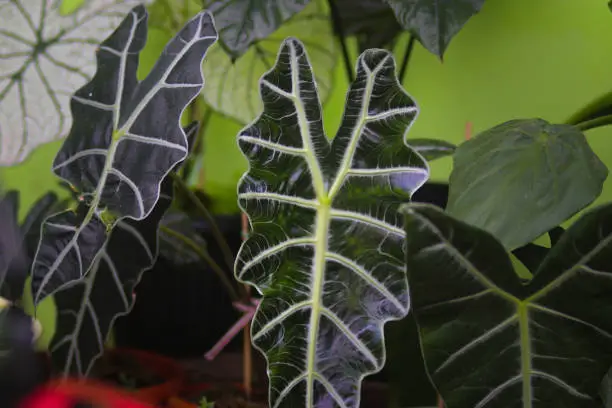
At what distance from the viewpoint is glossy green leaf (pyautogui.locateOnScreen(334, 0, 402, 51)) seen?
93 centimetres

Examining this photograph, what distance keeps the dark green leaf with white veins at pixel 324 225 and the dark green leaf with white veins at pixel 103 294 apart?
251 millimetres

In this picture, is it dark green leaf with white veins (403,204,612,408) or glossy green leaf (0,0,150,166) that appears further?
glossy green leaf (0,0,150,166)

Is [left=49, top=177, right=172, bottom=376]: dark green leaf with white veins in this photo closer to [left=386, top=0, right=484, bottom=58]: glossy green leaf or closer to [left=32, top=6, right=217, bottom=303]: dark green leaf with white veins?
[left=32, top=6, right=217, bottom=303]: dark green leaf with white veins

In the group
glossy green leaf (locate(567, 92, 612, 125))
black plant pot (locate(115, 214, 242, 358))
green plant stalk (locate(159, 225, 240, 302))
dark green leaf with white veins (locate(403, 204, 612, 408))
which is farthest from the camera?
black plant pot (locate(115, 214, 242, 358))

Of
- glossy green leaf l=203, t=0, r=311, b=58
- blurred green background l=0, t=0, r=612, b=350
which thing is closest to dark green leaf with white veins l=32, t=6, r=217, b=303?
glossy green leaf l=203, t=0, r=311, b=58

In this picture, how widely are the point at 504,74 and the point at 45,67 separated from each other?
2.57ft

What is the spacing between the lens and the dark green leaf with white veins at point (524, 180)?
1.31ft

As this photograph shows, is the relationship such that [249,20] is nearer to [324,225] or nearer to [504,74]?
[324,225]

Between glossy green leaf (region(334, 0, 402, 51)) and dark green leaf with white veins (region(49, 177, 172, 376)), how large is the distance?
1.54 ft

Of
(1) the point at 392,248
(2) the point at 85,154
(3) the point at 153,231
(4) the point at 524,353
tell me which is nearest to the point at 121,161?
(2) the point at 85,154

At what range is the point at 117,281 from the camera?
0.71 metres

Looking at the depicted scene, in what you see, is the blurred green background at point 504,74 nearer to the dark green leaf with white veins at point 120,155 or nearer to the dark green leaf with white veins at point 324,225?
the dark green leaf with white veins at point 120,155

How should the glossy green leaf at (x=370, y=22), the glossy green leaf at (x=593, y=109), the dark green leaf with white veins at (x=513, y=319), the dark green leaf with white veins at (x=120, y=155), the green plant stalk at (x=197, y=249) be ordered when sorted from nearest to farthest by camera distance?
the dark green leaf with white veins at (x=513, y=319)
the dark green leaf with white veins at (x=120, y=155)
the glossy green leaf at (x=593, y=109)
the green plant stalk at (x=197, y=249)
the glossy green leaf at (x=370, y=22)

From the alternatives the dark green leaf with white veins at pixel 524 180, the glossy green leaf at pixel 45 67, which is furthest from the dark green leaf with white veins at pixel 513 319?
the glossy green leaf at pixel 45 67
